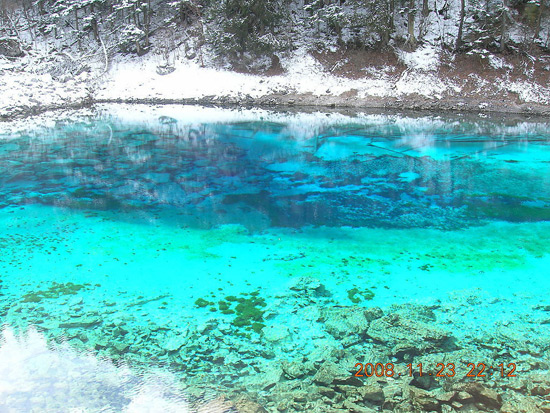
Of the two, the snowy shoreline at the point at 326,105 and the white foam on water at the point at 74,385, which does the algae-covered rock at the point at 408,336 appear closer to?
the white foam on water at the point at 74,385

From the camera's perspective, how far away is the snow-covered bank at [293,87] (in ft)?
71.5

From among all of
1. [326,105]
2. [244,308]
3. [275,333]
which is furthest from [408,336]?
[326,105]

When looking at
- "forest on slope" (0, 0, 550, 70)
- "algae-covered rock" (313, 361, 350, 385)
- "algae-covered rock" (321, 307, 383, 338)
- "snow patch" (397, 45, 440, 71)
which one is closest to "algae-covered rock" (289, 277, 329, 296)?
"algae-covered rock" (321, 307, 383, 338)

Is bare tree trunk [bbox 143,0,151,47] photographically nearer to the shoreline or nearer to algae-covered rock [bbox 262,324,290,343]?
the shoreline

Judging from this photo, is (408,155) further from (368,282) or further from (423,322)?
(423,322)

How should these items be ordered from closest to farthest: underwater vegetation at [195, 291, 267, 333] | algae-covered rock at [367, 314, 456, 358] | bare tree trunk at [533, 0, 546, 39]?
algae-covered rock at [367, 314, 456, 358], underwater vegetation at [195, 291, 267, 333], bare tree trunk at [533, 0, 546, 39]

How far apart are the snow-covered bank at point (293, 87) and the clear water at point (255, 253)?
845 cm

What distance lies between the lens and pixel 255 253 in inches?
291

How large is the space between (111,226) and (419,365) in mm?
6249

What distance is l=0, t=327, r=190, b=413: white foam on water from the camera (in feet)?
13.1

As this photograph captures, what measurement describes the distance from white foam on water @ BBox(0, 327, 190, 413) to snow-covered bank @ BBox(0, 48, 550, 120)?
19.3 meters

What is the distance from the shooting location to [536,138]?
611 inches

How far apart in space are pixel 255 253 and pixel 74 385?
364cm
